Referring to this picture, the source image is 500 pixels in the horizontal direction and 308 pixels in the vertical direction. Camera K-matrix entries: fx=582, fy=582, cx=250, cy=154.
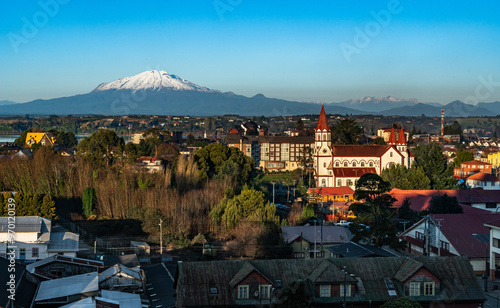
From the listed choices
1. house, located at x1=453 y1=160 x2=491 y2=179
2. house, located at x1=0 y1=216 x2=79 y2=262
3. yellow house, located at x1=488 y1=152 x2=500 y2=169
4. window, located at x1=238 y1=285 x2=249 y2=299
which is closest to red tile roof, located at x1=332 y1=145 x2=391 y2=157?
house, located at x1=453 y1=160 x2=491 y2=179

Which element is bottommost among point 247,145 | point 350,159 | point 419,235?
point 419,235

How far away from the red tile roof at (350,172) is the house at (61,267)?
3537cm

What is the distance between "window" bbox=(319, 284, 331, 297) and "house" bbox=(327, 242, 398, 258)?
6.42 meters

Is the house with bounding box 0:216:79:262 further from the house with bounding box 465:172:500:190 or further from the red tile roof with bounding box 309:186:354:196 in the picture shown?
the house with bounding box 465:172:500:190

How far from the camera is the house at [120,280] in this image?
2028 cm

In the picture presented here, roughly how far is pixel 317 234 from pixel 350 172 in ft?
93.3

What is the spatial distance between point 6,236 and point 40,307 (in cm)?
845

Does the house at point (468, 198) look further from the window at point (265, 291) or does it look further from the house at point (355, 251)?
the window at point (265, 291)

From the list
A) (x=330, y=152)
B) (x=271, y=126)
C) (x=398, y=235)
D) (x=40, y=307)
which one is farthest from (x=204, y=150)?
(x=271, y=126)

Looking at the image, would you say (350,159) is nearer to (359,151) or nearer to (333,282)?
(359,151)

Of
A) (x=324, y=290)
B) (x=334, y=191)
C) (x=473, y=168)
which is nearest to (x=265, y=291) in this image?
(x=324, y=290)

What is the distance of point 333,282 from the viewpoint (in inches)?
642

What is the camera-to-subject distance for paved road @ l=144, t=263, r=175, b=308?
1925 cm

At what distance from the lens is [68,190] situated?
36.4 metres
